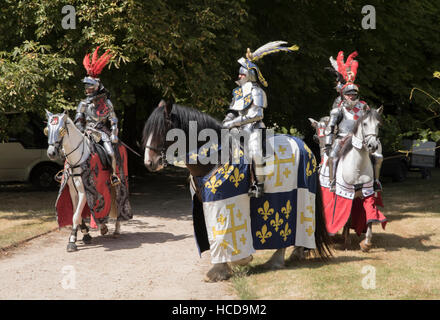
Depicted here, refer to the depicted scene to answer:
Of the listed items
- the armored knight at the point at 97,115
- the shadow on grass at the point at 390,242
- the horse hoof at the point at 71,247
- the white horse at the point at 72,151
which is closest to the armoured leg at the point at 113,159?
the armored knight at the point at 97,115

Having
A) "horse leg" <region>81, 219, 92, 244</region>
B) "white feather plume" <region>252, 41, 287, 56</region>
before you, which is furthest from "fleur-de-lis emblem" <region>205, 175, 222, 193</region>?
"horse leg" <region>81, 219, 92, 244</region>

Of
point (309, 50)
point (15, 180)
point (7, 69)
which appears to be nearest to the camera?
point (7, 69)

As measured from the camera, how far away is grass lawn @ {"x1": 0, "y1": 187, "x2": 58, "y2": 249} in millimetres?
10297

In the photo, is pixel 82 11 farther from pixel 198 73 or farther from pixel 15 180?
pixel 15 180

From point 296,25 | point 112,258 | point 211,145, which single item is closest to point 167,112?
point 211,145

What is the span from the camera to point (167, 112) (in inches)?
263

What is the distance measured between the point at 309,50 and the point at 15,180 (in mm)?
9911

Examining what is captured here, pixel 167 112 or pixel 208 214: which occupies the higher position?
pixel 167 112

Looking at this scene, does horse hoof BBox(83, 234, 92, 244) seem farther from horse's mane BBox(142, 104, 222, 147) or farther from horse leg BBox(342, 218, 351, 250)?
horse leg BBox(342, 218, 351, 250)

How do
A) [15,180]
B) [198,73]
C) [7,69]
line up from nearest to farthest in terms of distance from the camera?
1. [7,69]
2. [198,73]
3. [15,180]

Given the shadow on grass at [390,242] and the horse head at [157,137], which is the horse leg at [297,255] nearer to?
the shadow on grass at [390,242]

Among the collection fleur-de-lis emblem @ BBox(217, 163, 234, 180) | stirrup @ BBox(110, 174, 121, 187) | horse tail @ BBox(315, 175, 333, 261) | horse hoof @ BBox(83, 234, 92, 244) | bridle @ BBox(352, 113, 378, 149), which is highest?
bridle @ BBox(352, 113, 378, 149)

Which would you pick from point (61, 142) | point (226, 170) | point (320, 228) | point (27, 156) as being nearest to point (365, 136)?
point (320, 228)

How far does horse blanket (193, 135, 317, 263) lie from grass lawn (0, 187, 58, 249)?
169 inches
